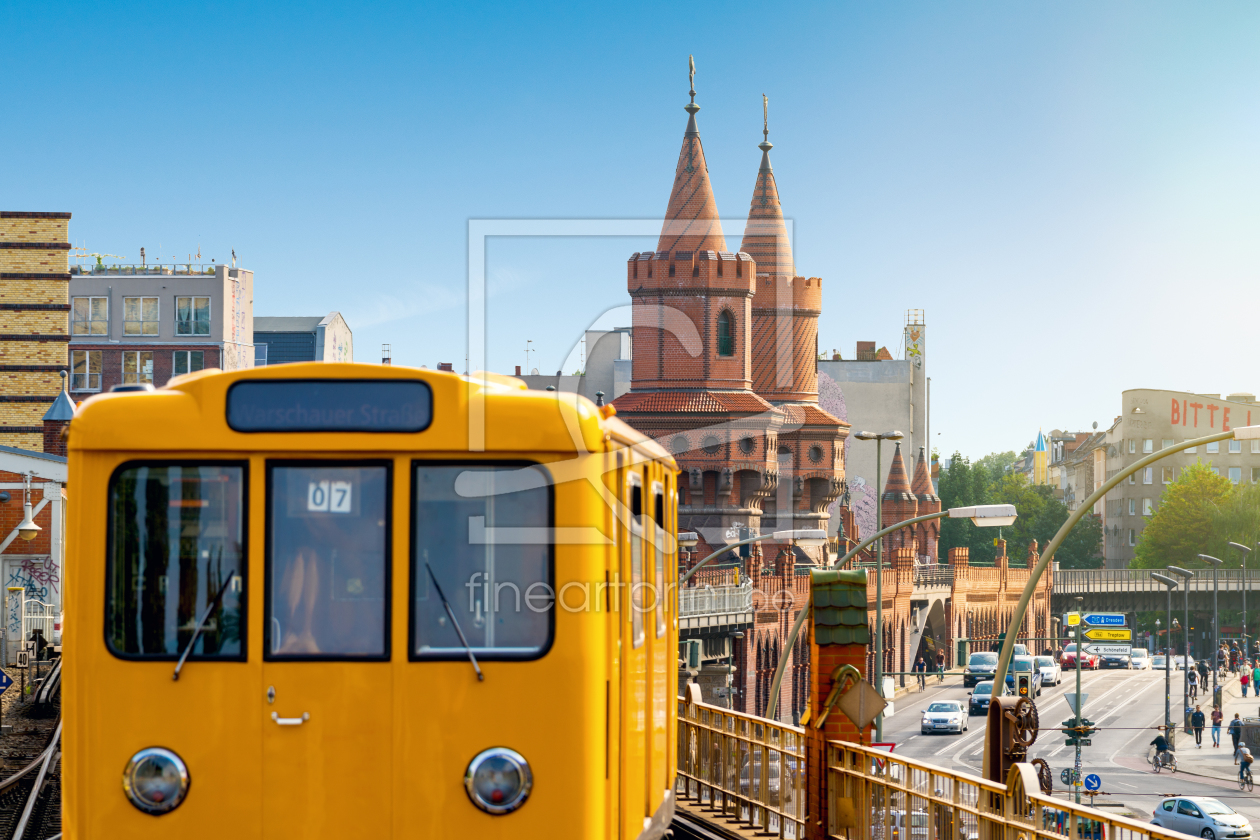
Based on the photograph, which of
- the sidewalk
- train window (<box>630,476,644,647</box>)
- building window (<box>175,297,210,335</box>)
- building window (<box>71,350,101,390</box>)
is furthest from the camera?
building window (<box>175,297,210,335</box>)

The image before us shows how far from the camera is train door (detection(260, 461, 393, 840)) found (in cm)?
609

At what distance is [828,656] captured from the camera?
11953 mm

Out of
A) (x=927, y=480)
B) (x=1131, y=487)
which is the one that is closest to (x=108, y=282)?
(x=927, y=480)

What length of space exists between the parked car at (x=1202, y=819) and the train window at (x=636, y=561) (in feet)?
94.1

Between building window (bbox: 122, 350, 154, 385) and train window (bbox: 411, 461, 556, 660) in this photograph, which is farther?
building window (bbox: 122, 350, 154, 385)

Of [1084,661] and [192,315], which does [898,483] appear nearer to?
[1084,661]

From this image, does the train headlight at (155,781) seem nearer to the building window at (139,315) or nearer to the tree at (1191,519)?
the building window at (139,315)

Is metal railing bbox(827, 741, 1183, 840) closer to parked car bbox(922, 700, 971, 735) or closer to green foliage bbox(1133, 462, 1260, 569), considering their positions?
parked car bbox(922, 700, 971, 735)

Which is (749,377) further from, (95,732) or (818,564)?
(95,732)

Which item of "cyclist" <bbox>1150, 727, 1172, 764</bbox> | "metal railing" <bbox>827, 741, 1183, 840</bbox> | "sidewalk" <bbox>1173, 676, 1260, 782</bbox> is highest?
"metal railing" <bbox>827, 741, 1183, 840</bbox>

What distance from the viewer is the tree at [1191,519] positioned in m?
118

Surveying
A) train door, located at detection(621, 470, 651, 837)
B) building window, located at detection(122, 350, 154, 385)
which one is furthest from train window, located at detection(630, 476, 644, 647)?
building window, located at detection(122, 350, 154, 385)

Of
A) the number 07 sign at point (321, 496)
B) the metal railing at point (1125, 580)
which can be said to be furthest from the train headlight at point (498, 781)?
the metal railing at point (1125, 580)

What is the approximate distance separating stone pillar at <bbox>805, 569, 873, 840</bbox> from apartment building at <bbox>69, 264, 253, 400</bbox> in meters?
74.1
